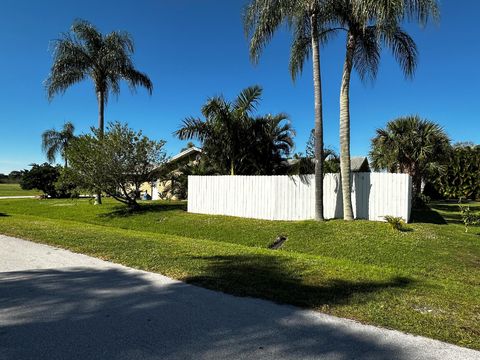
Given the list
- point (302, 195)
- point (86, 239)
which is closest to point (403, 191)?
point (302, 195)

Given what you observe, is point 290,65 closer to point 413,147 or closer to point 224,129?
point 224,129

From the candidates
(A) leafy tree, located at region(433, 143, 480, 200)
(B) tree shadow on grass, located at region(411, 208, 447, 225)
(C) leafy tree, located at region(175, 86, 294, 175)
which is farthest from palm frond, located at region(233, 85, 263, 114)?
(A) leafy tree, located at region(433, 143, 480, 200)

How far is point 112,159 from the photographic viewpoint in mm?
16406

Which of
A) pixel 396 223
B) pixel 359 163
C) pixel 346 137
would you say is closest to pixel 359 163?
pixel 359 163

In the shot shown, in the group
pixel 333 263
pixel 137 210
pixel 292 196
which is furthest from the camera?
pixel 137 210

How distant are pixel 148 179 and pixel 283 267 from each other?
12144 mm

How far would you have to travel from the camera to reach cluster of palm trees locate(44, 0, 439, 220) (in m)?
11.6

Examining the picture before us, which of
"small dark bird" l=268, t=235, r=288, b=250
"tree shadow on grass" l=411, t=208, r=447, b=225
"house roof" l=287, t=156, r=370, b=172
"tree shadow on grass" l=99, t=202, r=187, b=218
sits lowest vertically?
"small dark bird" l=268, t=235, r=288, b=250

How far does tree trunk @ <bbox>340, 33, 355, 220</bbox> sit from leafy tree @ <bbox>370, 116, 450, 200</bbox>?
10382mm

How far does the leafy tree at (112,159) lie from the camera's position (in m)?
16.3

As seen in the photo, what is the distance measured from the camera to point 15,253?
25.0 feet

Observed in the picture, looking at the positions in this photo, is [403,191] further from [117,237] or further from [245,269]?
[117,237]

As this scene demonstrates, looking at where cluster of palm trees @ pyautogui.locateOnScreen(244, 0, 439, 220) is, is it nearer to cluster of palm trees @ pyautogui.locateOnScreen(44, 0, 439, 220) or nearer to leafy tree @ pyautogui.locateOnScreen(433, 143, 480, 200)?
cluster of palm trees @ pyautogui.locateOnScreen(44, 0, 439, 220)

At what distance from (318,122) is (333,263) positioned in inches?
245
